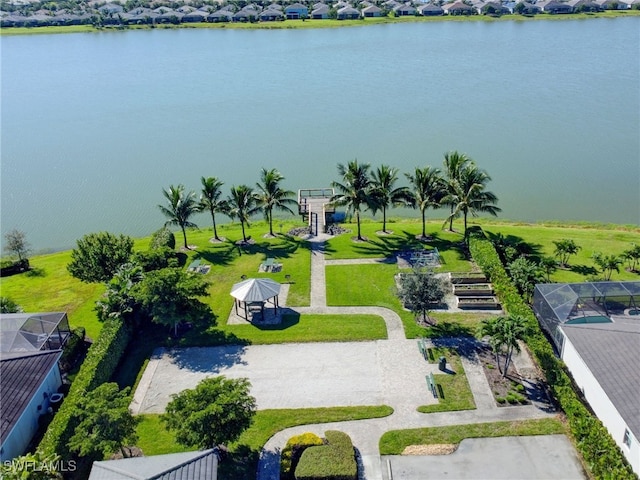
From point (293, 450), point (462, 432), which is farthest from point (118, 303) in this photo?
point (462, 432)

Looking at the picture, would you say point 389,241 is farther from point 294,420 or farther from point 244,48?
point 244,48

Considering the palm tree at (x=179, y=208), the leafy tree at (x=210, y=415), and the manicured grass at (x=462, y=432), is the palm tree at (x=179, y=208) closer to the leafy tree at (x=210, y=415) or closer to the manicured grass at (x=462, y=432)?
the leafy tree at (x=210, y=415)

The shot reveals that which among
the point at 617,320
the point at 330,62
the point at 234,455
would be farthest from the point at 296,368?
the point at 330,62

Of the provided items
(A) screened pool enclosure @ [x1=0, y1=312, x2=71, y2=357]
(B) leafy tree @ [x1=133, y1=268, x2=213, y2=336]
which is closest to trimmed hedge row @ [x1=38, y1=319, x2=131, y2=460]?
(B) leafy tree @ [x1=133, y1=268, x2=213, y2=336]

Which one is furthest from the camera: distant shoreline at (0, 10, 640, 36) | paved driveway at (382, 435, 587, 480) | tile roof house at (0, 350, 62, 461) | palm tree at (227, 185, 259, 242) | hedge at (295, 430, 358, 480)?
distant shoreline at (0, 10, 640, 36)

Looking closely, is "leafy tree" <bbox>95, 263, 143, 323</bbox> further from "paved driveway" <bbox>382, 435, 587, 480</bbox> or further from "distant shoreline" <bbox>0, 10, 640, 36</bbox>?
"distant shoreline" <bbox>0, 10, 640, 36</bbox>

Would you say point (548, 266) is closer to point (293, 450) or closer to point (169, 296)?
point (293, 450)

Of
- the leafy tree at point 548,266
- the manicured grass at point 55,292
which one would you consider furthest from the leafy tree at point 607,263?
the manicured grass at point 55,292

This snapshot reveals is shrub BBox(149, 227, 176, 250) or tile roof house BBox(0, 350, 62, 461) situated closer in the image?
tile roof house BBox(0, 350, 62, 461)
